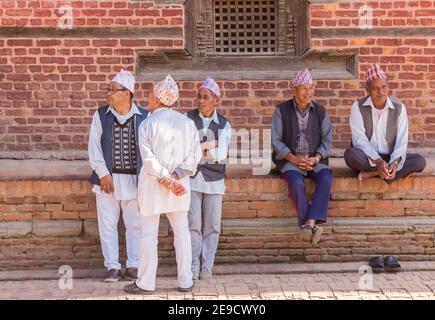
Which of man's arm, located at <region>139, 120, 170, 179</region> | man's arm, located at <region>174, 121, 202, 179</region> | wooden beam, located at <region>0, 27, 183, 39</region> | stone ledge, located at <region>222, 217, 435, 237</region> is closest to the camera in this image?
man's arm, located at <region>139, 120, 170, 179</region>

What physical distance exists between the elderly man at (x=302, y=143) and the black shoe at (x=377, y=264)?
1.72 ft

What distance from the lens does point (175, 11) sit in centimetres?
795

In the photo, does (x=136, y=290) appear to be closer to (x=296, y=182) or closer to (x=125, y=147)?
(x=125, y=147)

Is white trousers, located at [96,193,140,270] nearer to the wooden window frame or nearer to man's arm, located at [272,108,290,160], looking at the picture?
man's arm, located at [272,108,290,160]

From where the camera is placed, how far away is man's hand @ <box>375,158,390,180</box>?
22.1 ft

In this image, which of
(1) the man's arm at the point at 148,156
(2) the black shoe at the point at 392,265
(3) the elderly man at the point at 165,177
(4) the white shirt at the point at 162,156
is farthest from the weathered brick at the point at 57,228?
(2) the black shoe at the point at 392,265

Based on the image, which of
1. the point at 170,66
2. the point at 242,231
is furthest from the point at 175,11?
the point at 242,231

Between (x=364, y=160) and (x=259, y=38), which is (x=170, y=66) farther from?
(x=364, y=160)

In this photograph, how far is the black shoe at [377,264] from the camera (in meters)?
6.73

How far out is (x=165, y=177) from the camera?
5.88 meters

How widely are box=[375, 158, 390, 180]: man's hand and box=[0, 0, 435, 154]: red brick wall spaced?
4.70 feet

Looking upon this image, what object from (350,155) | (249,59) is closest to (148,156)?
(350,155)

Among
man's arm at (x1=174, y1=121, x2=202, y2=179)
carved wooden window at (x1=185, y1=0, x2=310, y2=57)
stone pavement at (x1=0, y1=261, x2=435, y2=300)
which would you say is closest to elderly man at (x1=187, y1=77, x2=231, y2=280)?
stone pavement at (x1=0, y1=261, x2=435, y2=300)

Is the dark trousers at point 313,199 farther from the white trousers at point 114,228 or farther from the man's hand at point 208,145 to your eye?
the white trousers at point 114,228
